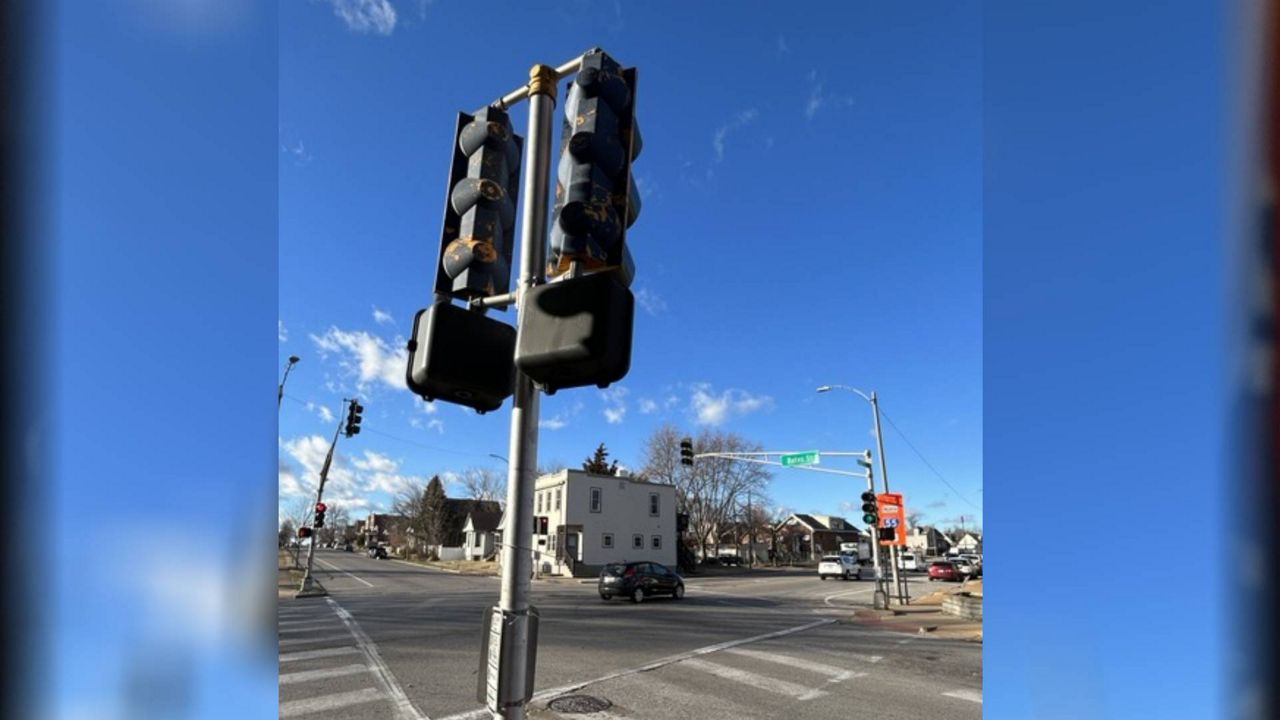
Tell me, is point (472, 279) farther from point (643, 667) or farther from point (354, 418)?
point (354, 418)

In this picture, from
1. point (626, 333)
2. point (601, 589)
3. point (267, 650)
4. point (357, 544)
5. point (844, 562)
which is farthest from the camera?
point (357, 544)

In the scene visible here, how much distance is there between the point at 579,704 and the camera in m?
7.68

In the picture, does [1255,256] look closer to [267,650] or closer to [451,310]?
[267,650]

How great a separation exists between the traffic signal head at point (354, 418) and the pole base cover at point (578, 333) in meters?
21.0

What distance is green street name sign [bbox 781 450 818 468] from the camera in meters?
24.1

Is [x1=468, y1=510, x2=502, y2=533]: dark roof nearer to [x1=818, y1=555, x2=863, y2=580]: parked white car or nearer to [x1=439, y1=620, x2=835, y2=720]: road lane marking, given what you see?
[x1=818, y1=555, x2=863, y2=580]: parked white car

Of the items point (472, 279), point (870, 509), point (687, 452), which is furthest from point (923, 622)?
point (472, 279)

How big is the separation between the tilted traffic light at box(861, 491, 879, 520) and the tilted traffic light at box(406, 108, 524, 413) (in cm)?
2050

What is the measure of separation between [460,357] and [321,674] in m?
8.50

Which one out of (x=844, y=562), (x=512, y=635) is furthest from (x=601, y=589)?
(x=844, y=562)

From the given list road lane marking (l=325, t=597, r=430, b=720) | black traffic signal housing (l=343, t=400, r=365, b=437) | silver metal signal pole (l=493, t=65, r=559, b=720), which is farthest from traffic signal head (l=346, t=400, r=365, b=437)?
silver metal signal pole (l=493, t=65, r=559, b=720)

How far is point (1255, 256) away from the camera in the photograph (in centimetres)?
70

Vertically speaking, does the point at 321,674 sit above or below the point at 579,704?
below

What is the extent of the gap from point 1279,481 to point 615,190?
71.1 inches
